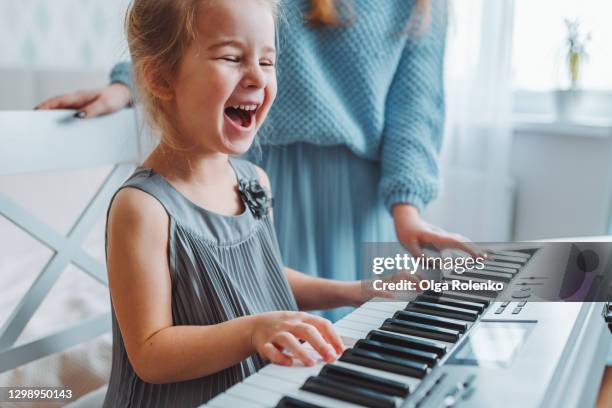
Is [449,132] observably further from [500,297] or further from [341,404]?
[341,404]

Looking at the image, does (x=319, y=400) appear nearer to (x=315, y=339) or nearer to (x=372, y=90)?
(x=315, y=339)

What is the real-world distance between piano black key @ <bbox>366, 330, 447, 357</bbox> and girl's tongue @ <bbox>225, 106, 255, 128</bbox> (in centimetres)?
30

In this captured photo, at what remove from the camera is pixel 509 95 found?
6.23 ft

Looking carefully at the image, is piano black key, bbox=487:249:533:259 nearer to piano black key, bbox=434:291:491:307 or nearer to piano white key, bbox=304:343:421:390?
Answer: piano black key, bbox=434:291:491:307

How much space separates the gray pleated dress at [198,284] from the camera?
64 centimetres

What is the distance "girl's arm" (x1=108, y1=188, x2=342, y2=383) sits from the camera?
0.55 m

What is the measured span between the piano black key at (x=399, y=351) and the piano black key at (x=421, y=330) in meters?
0.04

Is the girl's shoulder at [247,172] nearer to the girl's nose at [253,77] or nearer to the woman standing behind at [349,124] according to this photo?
the woman standing behind at [349,124]

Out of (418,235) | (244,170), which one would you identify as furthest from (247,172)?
(418,235)

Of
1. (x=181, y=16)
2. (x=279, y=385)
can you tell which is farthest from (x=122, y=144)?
(x=279, y=385)

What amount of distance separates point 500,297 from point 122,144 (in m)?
0.64

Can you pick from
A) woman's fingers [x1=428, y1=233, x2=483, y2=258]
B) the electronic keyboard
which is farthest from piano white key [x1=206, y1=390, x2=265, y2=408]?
woman's fingers [x1=428, y1=233, x2=483, y2=258]

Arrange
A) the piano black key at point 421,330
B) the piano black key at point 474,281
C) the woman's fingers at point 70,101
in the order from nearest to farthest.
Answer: the piano black key at point 421,330 < the piano black key at point 474,281 < the woman's fingers at point 70,101

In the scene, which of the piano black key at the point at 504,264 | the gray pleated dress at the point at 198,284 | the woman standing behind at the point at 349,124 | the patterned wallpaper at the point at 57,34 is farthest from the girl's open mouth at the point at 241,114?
the patterned wallpaper at the point at 57,34
